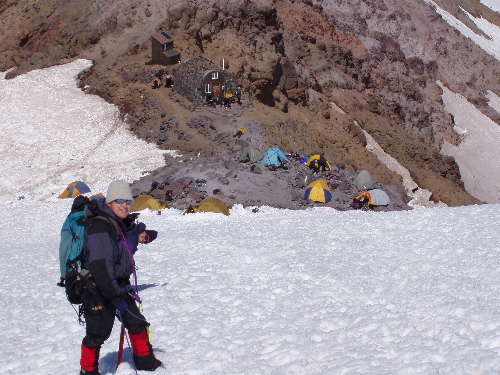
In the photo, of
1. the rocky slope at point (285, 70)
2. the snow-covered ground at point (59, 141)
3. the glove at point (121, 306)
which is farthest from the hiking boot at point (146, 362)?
the rocky slope at point (285, 70)

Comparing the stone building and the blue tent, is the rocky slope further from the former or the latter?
the blue tent

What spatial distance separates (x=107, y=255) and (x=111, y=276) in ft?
0.73

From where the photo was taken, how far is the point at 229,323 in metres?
8.11

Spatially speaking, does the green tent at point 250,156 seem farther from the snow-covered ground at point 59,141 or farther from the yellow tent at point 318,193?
the snow-covered ground at point 59,141

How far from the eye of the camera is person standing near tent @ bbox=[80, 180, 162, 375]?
18.2 ft

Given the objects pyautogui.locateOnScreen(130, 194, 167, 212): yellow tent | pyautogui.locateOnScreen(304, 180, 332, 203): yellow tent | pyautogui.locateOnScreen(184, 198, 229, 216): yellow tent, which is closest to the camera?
pyautogui.locateOnScreen(184, 198, 229, 216): yellow tent

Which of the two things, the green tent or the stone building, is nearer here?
the green tent

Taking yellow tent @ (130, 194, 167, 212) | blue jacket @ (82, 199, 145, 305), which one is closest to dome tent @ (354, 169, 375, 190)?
yellow tent @ (130, 194, 167, 212)

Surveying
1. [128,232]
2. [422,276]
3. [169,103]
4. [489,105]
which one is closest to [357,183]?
[169,103]

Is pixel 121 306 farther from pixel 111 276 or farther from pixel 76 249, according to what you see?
pixel 76 249

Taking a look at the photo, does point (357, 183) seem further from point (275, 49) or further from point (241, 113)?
point (275, 49)

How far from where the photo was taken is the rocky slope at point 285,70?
32.2 meters

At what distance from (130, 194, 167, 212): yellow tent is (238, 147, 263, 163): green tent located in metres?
6.22

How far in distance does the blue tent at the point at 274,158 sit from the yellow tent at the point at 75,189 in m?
8.46
